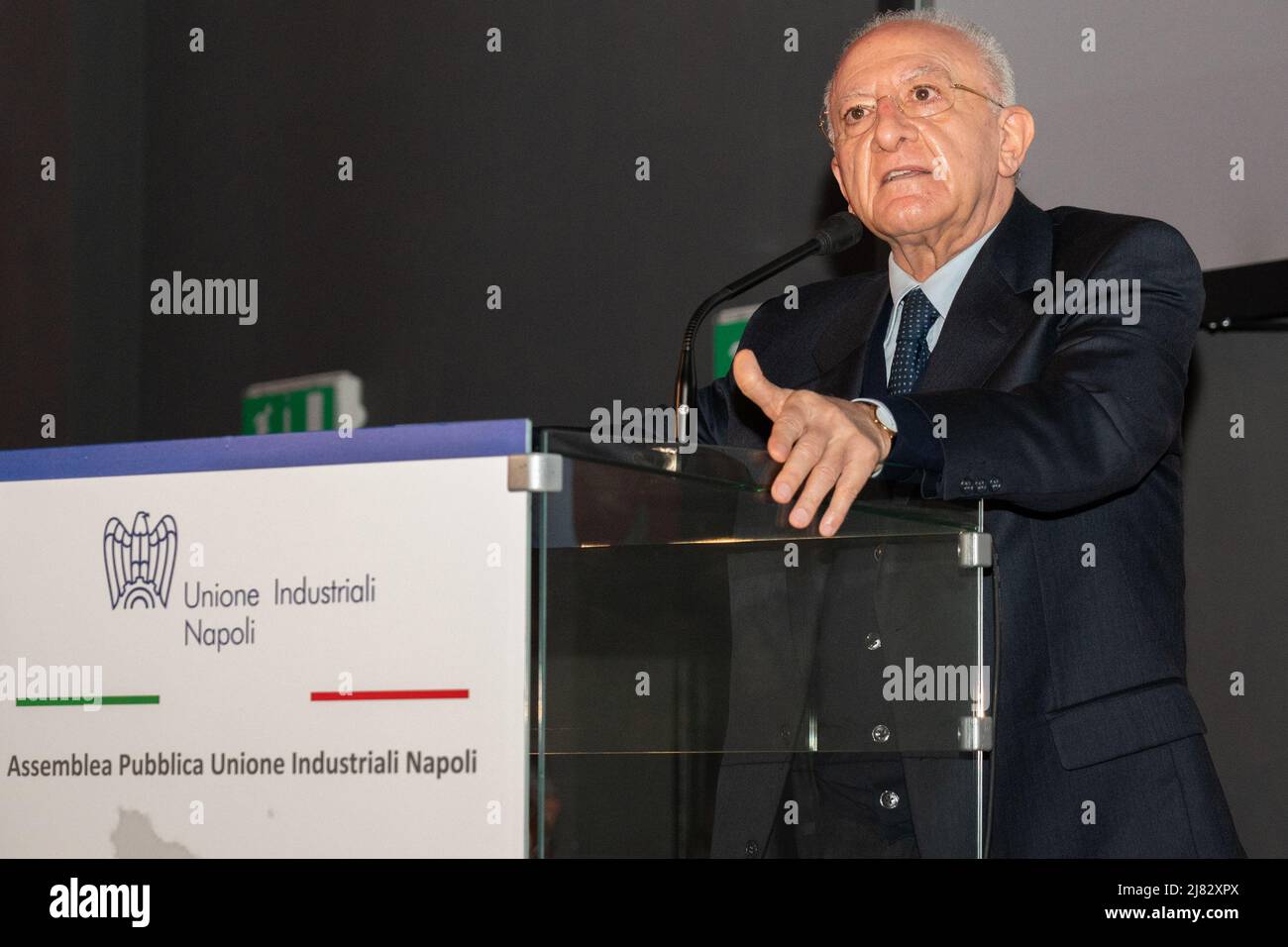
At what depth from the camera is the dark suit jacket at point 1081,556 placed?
1.59m

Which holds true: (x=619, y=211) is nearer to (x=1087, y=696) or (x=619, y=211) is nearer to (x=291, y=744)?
(x=1087, y=696)

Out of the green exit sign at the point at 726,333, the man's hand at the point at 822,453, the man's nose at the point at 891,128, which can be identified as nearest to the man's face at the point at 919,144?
the man's nose at the point at 891,128

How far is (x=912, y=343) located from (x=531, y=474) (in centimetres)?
102

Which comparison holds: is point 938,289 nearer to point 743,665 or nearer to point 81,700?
point 743,665

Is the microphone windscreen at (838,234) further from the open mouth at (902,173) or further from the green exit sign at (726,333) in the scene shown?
the green exit sign at (726,333)

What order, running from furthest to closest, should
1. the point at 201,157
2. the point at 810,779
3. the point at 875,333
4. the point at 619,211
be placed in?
the point at 201,157 → the point at 619,211 → the point at 875,333 → the point at 810,779

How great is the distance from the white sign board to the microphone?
60 cm

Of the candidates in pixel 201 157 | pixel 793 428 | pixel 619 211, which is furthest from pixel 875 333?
pixel 201 157

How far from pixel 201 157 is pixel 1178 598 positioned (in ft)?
12.3

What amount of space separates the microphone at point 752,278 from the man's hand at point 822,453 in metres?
0.32

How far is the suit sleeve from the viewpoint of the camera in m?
1.58

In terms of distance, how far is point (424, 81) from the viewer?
4160 millimetres

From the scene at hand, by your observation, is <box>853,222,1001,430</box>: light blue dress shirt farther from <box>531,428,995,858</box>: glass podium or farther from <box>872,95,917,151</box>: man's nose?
<box>531,428,995,858</box>: glass podium

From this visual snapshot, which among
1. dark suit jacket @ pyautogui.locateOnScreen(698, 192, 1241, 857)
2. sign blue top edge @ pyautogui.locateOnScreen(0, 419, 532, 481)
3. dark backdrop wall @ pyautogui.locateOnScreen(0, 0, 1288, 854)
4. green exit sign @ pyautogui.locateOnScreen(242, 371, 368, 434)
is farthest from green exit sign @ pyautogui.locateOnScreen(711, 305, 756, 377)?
sign blue top edge @ pyautogui.locateOnScreen(0, 419, 532, 481)
